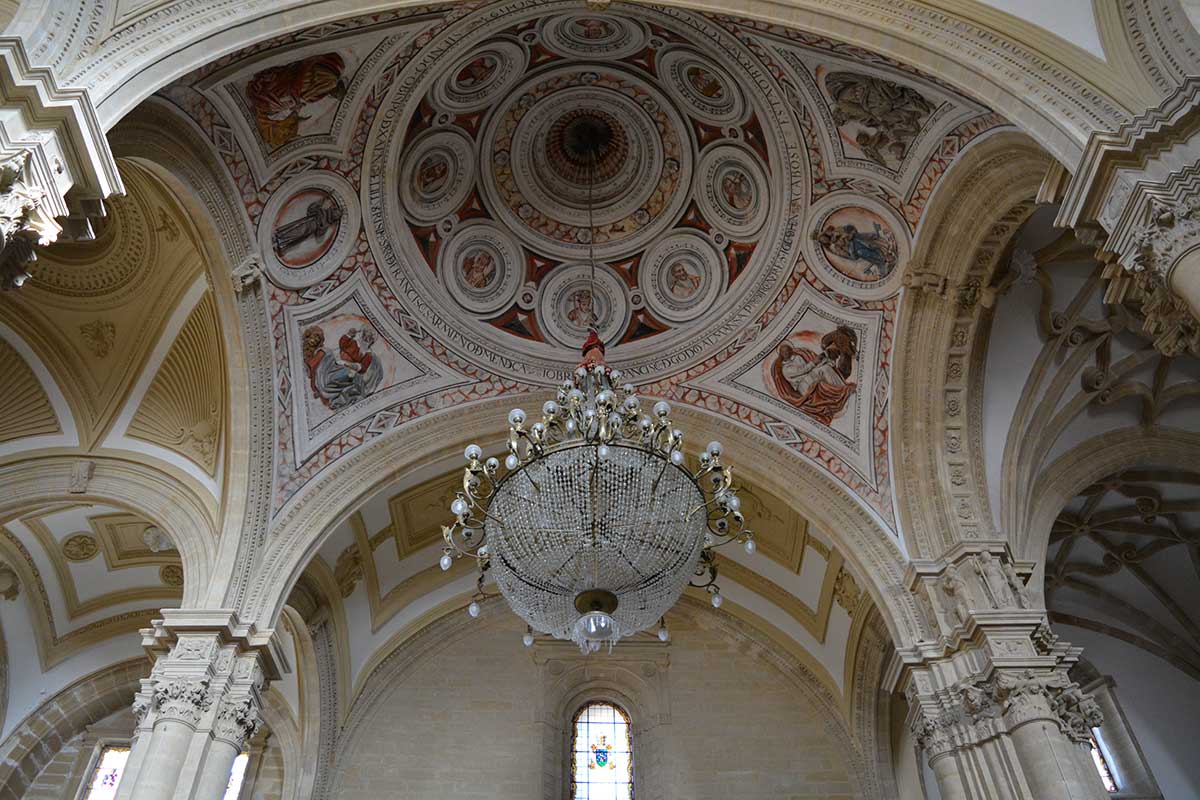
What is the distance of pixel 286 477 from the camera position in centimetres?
947

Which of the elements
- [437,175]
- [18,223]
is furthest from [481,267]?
[18,223]

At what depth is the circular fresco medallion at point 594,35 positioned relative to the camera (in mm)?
9008

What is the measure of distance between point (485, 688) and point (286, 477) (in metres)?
4.35

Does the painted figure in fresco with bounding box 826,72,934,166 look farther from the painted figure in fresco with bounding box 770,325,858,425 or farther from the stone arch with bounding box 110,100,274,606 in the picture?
the stone arch with bounding box 110,100,274,606

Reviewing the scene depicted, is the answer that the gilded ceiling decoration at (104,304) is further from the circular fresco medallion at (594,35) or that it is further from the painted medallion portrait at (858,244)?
the painted medallion portrait at (858,244)

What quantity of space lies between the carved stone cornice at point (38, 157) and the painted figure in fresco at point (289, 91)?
3.44m

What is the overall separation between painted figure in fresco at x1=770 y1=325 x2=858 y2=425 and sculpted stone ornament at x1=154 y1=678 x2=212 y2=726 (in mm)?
6694

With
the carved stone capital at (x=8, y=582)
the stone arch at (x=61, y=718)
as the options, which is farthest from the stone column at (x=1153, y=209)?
the carved stone capital at (x=8, y=582)

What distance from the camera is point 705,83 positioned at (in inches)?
372

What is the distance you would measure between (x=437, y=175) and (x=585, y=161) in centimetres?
A: 188

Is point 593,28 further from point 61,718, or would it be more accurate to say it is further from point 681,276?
point 61,718

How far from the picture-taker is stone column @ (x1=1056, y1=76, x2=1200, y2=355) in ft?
15.4

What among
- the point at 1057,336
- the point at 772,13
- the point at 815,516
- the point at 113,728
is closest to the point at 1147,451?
the point at 1057,336

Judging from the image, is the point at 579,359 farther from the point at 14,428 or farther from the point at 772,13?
the point at 14,428
